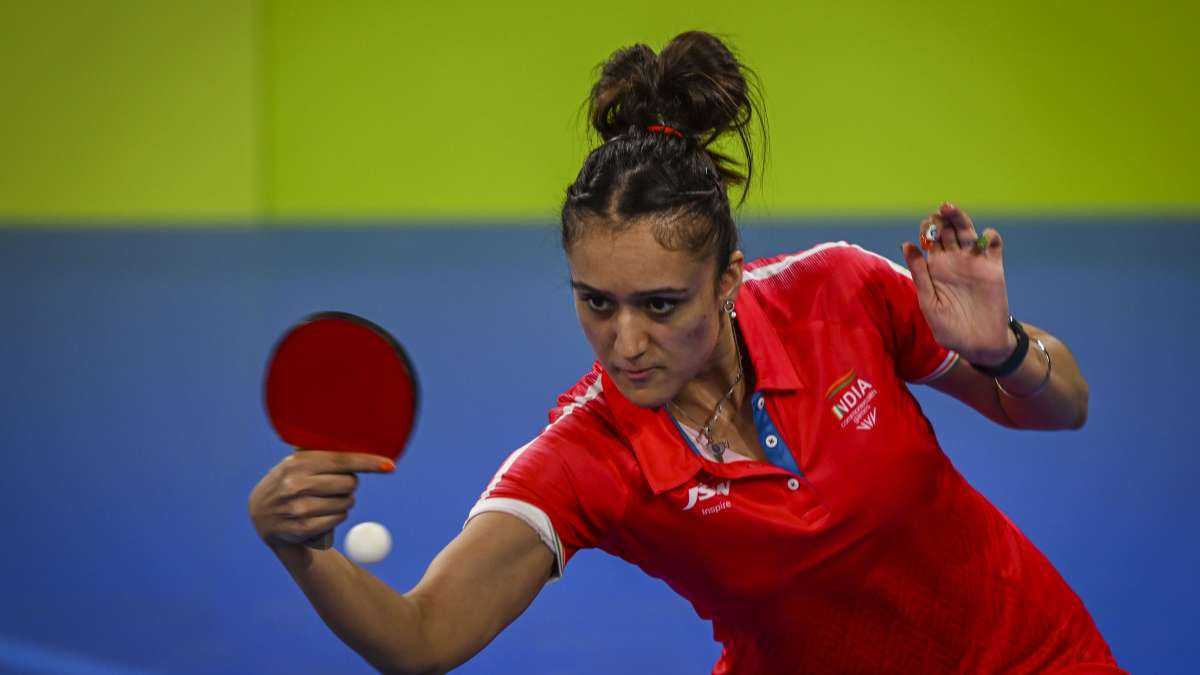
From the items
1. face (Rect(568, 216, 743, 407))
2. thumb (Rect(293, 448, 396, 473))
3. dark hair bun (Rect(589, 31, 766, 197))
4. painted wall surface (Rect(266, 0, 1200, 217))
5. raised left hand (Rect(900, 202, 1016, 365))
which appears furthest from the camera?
painted wall surface (Rect(266, 0, 1200, 217))

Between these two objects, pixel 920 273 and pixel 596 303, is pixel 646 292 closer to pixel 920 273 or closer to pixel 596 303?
pixel 596 303

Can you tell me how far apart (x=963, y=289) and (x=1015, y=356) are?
5.9 inches

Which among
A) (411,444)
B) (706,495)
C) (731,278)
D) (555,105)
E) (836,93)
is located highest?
(555,105)

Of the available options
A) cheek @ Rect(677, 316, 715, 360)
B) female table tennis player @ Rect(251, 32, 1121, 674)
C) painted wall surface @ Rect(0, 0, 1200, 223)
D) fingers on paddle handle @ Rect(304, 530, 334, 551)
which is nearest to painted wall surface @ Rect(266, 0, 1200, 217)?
painted wall surface @ Rect(0, 0, 1200, 223)

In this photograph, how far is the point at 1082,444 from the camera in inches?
201

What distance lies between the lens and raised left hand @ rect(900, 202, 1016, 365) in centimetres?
216

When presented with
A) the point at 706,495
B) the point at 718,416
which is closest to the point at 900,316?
the point at 718,416

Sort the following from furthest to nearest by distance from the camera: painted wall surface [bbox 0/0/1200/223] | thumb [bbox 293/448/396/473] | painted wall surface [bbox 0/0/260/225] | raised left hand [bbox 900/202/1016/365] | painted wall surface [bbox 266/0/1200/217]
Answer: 1. painted wall surface [bbox 266/0/1200/217]
2. painted wall surface [bbox 0/0/1200/223]
3. painted wall surface [bbox 0/0/260/225]
4. raised left hand [bbox 900/202/1016/365]
5. thumb [bbox 293/448/396/473]

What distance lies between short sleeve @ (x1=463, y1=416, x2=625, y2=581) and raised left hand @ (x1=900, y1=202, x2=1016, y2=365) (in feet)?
2.02

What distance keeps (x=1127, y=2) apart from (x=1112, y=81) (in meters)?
0.62

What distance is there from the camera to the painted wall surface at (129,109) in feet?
32.9

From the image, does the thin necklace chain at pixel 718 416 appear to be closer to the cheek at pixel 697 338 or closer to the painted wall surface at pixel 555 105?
the cheek at pixel 697 338

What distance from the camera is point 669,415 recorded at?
2.18 m

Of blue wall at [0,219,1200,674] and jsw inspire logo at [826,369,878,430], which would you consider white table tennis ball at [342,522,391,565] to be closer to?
jsw inspire logo at [826,369,878,430]
